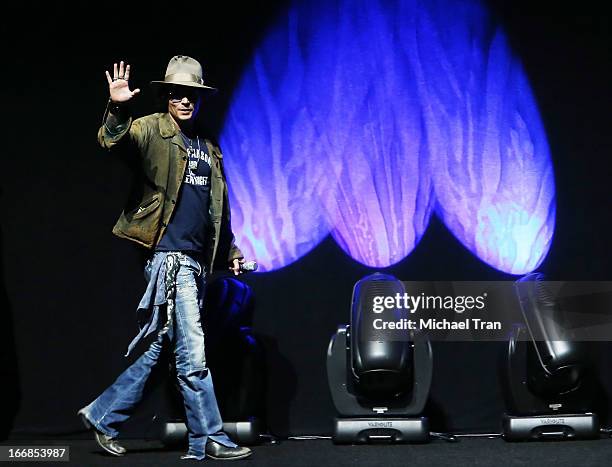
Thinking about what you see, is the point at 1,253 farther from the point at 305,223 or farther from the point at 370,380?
the point at 370,380

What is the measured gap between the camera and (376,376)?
164 inches

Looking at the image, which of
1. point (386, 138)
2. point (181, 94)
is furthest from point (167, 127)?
point (386, 138)

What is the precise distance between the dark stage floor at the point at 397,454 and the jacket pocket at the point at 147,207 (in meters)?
1.01

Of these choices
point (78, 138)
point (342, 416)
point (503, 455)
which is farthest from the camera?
point (78, 138)

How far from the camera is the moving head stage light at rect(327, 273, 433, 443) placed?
417 cm

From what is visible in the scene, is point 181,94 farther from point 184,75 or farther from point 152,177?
point 152,177

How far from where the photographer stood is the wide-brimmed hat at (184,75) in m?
4.05

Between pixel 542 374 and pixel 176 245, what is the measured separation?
5.66 ft

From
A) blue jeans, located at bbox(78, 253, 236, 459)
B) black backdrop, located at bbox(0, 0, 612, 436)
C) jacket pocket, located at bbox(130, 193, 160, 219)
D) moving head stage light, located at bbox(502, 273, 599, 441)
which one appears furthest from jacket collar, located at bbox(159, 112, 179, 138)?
moving head stage light, located at bbox(502, 273, 599, 441)

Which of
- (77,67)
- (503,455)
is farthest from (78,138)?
(503,455)

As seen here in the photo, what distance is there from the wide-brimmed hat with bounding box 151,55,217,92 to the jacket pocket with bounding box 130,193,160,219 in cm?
48

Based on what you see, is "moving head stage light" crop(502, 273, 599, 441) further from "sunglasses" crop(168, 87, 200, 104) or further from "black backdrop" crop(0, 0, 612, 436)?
"sunglasses" crop(168, 87, 200, 104)

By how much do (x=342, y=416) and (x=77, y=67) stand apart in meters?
2.08

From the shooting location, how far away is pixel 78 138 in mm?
4645
